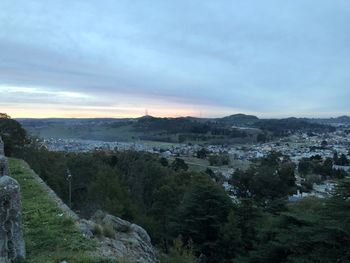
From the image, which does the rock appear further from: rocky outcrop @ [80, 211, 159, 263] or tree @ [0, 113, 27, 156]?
tree @ [0, 113, 27, 156]

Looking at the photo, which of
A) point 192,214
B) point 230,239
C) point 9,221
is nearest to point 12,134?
point 192,214

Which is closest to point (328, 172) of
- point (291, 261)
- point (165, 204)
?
point (165, 204)

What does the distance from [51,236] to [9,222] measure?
161 centimetres

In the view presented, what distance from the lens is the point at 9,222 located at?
20.0 feet

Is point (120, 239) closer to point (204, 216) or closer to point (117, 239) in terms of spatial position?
point (117, 239)

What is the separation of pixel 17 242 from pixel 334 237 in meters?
12.1

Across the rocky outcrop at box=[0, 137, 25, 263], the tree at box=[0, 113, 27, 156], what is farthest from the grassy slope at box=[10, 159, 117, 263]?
the tree at box=[0, 113, 27, 156]

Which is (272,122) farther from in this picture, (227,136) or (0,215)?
(0,215)

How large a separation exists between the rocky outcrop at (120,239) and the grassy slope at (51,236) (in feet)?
1.02

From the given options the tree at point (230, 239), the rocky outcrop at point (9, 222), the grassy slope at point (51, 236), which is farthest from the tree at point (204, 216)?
the rocky outcrop at point (9, 222)

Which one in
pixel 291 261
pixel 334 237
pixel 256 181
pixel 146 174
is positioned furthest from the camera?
pixel 256 181

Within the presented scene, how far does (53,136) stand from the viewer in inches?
4031

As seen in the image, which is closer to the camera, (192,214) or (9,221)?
(9,221)

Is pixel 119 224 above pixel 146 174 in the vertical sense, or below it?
above
